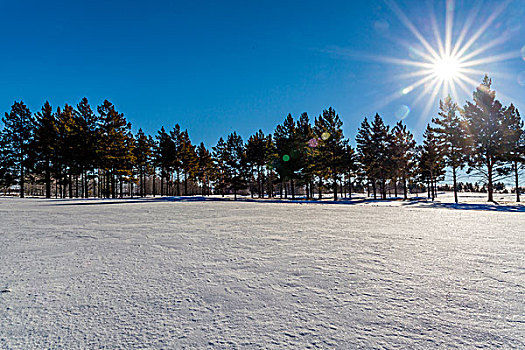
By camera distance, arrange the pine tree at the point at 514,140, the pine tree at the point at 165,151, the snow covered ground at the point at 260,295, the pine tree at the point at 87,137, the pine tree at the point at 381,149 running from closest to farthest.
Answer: the snow covered ground at the point at 260,295, the pine tree at the point at 514,140, the pine tree at the point at 87,137, the pine tree at the point at 381,149, the pine tree at the point at 165,151

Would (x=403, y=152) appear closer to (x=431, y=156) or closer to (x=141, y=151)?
(x=431, y=156)

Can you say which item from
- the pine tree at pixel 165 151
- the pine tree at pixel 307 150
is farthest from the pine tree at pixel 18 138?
the pine tree at pixel 307 150

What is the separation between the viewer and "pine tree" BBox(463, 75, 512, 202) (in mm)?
20203

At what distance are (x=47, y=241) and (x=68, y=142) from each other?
89.2ft

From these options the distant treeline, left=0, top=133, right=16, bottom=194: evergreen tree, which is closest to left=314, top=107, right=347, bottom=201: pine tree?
the distant treeline

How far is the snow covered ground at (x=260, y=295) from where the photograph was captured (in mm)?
1524

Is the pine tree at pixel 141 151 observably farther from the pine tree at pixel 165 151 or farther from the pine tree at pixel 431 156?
the pine tree at pixel 431 156

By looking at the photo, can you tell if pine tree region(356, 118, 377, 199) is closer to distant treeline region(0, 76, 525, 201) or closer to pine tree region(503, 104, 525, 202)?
distant treeline region(0, 76, 525, 201)

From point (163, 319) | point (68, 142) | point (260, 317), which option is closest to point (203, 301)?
point (163, 319)

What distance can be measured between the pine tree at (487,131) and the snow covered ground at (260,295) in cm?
2347

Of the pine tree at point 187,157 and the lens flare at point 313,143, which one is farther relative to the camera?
the pine tree at point 187,157

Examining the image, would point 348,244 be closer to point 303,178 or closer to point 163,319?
point 163,319

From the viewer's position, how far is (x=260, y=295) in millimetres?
2090

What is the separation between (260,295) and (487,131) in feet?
92.7
